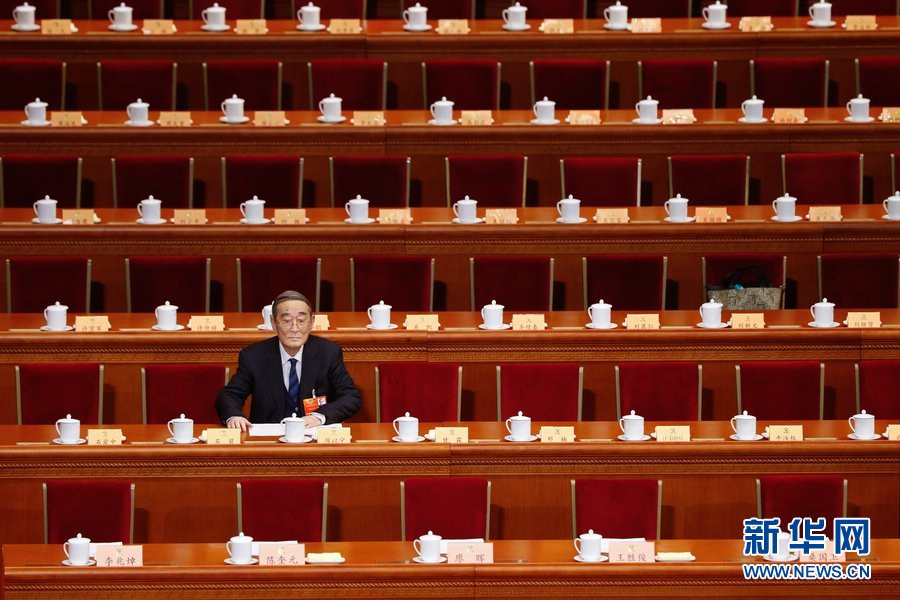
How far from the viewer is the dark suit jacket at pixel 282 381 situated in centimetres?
218

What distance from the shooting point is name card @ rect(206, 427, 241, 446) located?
2.07 metres

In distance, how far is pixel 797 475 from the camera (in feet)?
6.31

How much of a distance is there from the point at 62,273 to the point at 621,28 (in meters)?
1.13

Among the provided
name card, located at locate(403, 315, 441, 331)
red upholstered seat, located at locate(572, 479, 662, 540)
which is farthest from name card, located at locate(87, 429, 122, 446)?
red upholstered seat, located at locate(572, 479, 662, 540)

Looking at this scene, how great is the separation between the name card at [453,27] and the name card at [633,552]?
1523mm

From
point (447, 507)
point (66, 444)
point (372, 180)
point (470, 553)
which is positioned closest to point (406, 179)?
point (372, 180)

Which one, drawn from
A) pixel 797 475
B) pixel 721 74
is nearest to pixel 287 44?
pixel 721 74

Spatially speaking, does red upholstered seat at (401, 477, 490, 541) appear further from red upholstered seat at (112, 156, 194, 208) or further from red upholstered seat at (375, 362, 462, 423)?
red upholstered seat at (112, 156, 194, 208)

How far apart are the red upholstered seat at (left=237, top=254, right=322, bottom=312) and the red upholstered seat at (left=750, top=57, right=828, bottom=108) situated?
0.95 m

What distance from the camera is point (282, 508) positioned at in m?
1.91

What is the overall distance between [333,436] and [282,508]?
188 millimetres

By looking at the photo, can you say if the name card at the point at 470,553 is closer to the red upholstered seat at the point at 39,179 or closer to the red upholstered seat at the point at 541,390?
the red upholstered seat at the point at 541,390

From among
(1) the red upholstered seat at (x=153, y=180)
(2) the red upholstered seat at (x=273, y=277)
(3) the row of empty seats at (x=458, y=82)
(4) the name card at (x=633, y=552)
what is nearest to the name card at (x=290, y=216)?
(2) the red upholstered seat at (x=273, y=277)

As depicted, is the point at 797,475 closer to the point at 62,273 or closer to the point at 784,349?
the point at 784,349
